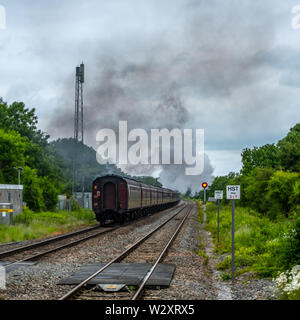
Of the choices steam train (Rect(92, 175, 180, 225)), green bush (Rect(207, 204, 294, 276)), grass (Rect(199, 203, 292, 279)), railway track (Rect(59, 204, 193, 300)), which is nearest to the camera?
railway track (Rect(59, 204, 193, 300))

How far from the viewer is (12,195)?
33.2 metres

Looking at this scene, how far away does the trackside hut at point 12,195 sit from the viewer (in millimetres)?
31672

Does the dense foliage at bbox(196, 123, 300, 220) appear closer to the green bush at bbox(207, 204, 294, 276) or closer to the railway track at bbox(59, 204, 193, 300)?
the green bush at bbox(207, 204, 294, 276)

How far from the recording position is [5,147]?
47.3 meters

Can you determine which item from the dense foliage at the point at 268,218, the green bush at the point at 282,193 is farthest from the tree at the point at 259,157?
the green bush at the point at 282,193

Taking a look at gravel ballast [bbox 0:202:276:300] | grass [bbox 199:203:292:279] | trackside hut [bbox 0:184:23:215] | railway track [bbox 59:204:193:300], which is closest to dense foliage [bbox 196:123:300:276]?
grass [bbox 199:203:292:279]

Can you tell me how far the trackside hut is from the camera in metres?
31.7

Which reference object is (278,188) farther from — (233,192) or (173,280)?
(173,280)

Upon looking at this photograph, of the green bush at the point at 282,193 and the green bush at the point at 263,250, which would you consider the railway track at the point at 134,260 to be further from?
the green bush at the point at 282,193

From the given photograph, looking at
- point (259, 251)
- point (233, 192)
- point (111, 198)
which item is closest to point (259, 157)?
point (111, 198)

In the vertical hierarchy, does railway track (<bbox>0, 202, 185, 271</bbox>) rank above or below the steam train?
below

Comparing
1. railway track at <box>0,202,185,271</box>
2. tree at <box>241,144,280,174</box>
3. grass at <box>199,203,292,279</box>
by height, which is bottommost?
railway track at <box>0,202,185,271</box>
